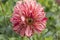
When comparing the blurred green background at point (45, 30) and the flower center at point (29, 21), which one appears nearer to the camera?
the flower center at point (29, 21)

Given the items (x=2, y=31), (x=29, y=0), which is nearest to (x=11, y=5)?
(x=2, y=31)

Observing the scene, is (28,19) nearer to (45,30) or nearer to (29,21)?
(29,21)

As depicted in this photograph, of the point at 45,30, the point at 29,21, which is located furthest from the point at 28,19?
the point at 45,30

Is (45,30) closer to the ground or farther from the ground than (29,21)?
closer to the ground

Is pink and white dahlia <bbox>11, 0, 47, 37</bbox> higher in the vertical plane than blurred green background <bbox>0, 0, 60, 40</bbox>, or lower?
higher

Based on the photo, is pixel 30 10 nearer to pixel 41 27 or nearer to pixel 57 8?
pixel 41 27

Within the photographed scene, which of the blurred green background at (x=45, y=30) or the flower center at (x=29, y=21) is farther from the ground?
the flower center at (x=29, y=21)
